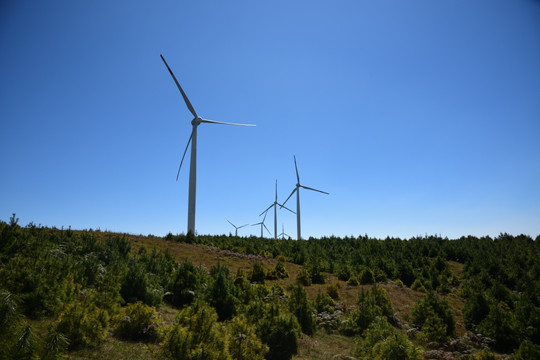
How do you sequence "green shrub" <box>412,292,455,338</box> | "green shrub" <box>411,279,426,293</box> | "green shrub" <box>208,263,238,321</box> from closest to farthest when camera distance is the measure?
"green shrub" <box>208,263,238,321</box>, "green shrub" <box>412,292,455,338</box>, "green shrub" <box>411,279,426,293</box>

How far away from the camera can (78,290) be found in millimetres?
11914

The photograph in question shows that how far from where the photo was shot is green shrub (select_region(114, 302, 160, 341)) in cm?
1023

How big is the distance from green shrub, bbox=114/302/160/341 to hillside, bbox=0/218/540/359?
3 cm

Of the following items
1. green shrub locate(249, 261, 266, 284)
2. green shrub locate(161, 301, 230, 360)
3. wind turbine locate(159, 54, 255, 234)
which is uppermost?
wind turbine locate(159, 54, 255, 234)

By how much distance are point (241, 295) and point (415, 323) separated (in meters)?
10.3

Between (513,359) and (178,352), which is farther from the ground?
(178,352)

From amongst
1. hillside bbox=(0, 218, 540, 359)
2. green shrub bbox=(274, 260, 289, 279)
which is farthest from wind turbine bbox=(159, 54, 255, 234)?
green shrub bbox=(274, 260, 289, 279)

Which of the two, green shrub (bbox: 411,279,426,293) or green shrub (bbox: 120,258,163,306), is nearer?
green shrub (bbox: 120,258,163,306)

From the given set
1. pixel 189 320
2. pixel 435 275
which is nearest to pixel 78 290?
pixel 189 320

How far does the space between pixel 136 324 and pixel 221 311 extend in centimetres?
424

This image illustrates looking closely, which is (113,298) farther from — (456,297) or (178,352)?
(456,297)

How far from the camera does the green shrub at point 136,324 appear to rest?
10.2m

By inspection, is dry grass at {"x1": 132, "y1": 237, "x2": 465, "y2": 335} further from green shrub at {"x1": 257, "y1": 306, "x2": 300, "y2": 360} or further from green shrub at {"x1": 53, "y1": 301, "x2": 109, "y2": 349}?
green shrub at {"x1": 53, "y1": 301, "x2": 109, "y2": 349}

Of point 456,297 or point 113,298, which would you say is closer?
point 113,298
